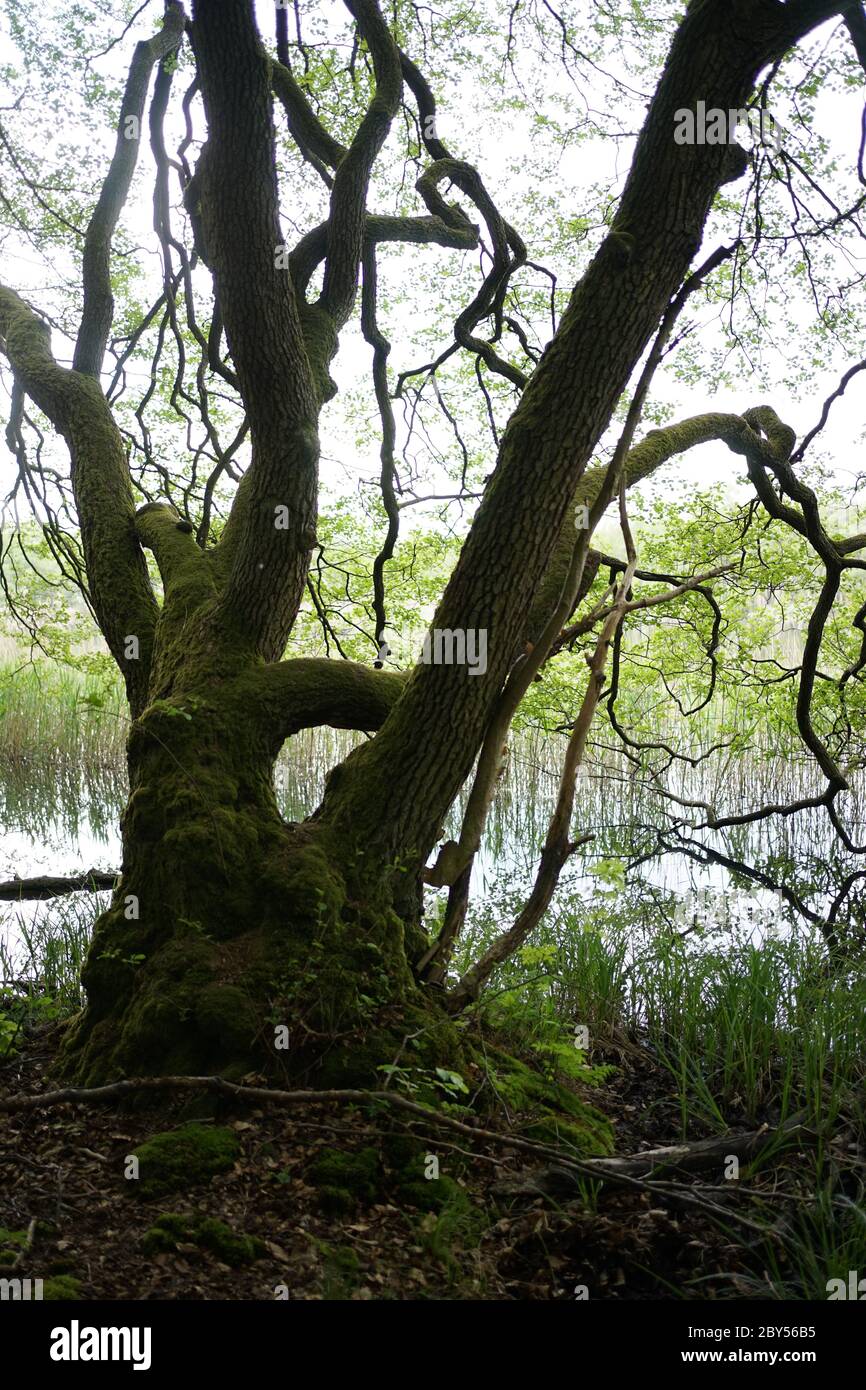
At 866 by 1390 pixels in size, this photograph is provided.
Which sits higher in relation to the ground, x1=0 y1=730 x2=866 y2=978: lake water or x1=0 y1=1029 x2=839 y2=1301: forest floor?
x1=0 y1=730 x2=866 y2=978: lake water

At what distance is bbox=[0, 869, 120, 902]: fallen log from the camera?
259 inches

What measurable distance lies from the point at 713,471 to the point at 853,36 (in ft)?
22.4

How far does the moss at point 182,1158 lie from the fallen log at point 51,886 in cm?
410

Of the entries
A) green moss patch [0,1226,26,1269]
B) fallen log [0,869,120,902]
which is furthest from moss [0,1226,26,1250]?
fallen log [0,869,120,902]

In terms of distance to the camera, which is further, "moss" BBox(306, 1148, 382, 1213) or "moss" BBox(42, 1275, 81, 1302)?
"moss" BBox(306, 1148, 382, 1213)

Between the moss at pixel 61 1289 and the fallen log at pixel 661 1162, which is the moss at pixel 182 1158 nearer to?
the moss at pixel 61 1289

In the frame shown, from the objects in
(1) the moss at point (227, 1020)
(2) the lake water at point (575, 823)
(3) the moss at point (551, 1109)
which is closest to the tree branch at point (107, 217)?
(2) the lake water at point (575, 823)

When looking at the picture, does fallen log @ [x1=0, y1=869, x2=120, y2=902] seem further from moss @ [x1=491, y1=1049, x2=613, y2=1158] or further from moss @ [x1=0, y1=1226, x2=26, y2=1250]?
moss @ [x1=0, y1=1226, x2=26, y2=1250]

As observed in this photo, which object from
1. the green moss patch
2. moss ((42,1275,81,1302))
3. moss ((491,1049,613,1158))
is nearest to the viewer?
moss ((42,1275,81,1302))

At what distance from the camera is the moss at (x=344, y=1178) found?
8.21 ft

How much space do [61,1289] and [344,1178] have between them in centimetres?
73

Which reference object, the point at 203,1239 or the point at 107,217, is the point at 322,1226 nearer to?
the point at 203,1239

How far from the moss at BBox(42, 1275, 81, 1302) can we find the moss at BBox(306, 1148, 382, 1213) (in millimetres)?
621
